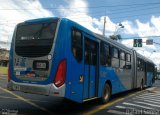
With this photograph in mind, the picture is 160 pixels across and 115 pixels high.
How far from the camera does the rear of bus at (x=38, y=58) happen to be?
908 centimetres

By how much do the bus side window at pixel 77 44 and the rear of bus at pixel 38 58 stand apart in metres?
0.55

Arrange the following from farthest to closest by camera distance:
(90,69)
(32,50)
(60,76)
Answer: (90,69), (32,50), (60,76)

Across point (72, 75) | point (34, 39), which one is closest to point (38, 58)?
point (34, 39)

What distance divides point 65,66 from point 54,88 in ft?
2.44

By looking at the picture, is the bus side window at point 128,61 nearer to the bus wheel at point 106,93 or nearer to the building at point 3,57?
the bus wheel at point 106,93

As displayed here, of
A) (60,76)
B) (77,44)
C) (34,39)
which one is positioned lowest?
(60,76)

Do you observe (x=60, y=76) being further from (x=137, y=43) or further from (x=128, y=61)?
(x=137, y=43)

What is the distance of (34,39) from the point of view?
9.81 m

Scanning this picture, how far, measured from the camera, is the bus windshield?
31.1 ft

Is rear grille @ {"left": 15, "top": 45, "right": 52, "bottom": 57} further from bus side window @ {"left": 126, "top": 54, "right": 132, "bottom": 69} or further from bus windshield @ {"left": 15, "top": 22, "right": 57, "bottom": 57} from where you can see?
bus side window @ {"left": 126, "top": 54, "right": 132, "bottom": 69}

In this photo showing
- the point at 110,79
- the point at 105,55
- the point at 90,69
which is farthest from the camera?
the point at 110,79

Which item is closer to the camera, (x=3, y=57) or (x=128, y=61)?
(x=128, y=61)

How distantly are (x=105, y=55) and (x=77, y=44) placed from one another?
3134 mm

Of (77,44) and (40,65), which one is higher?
(77,44)
